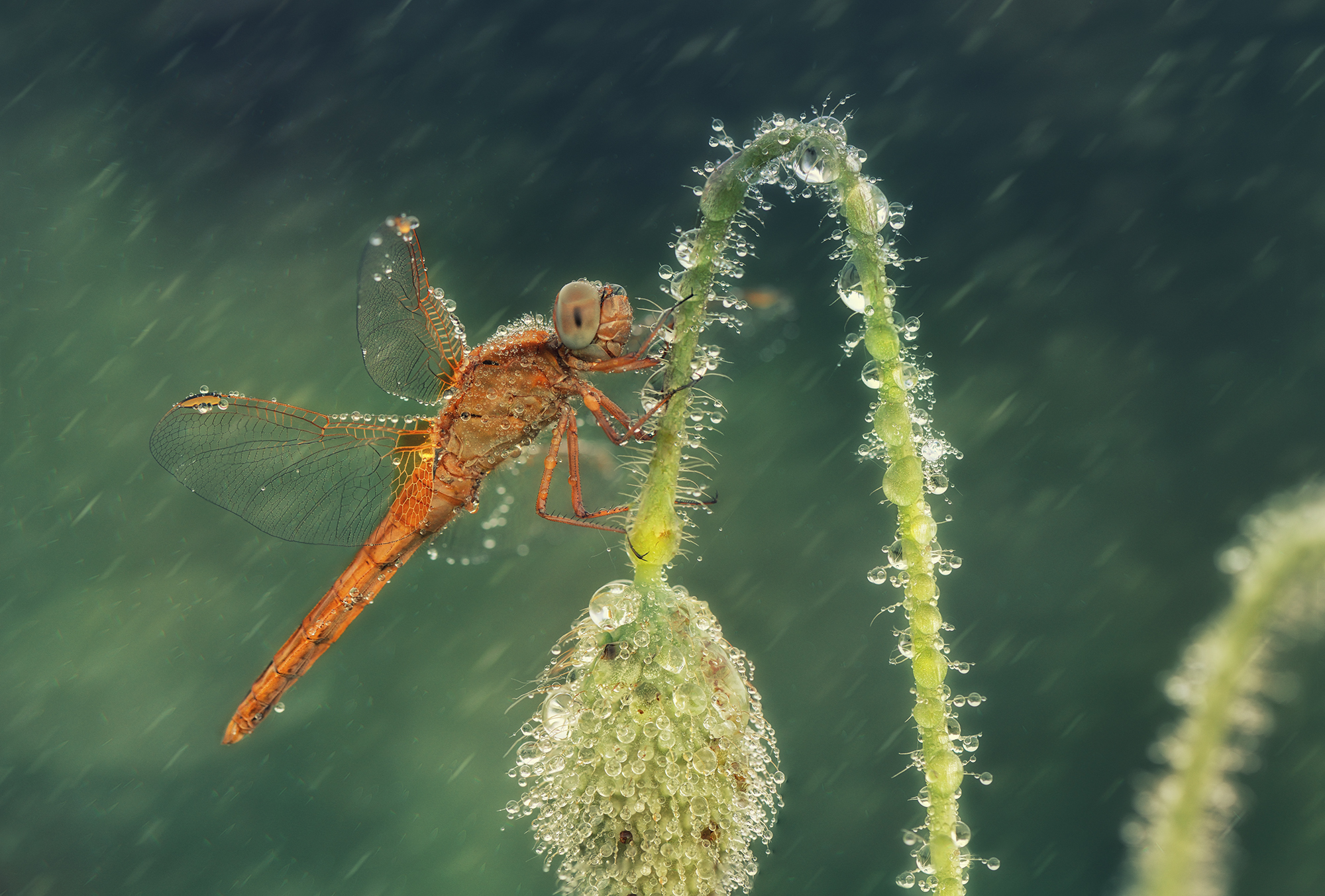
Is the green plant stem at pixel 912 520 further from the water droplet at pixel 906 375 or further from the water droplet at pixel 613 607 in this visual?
the water droplet at pixel 613 607

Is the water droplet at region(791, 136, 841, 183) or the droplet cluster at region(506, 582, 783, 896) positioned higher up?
the water droplet at region(791, 136, 841, 183)

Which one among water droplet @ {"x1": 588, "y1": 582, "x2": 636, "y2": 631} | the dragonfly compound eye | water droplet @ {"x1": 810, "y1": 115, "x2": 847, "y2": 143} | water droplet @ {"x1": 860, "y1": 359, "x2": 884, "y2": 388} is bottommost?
water droplet @ {"x1": 588, "y1": 582, "x2": 636, "y2": 631}

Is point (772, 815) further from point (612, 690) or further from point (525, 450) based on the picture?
point (525, 450)

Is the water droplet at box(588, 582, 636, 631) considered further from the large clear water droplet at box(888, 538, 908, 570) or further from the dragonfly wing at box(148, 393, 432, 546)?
the dragonfly wing at box(148, 393, 432, 546)

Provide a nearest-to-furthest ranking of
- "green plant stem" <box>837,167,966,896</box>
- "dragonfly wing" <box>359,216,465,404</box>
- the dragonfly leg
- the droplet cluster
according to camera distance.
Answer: "green plant stem" <box>837,167,966,896</box>, the droplet cluster, the dragonfly leg, "dragonfly wing" <box>359,216,465,404</box>

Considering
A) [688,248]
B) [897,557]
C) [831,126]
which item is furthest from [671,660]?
[831,126]

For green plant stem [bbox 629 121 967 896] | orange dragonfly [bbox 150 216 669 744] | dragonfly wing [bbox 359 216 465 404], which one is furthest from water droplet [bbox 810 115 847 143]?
dragonfly wing [bbox 359 216 465 404]
